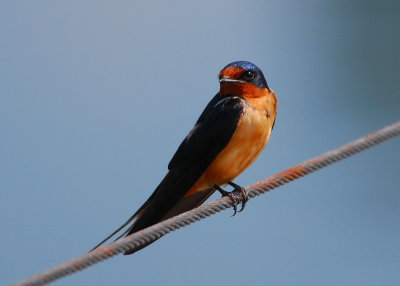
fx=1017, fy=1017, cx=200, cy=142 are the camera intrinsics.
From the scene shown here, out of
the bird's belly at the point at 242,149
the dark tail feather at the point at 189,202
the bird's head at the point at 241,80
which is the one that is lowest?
the dark tail feather at the point at 189,202

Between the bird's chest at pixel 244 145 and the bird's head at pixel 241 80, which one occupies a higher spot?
A: the bird's head at pixel 241 80

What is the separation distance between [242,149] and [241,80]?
17 centimetres

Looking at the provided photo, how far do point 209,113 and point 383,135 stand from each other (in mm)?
604

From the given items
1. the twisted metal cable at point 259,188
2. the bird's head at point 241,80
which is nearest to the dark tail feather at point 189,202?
the bird's head at point 241,80

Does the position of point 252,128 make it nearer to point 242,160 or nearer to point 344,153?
point 242,160

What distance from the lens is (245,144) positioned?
219cm

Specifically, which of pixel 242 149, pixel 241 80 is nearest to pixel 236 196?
pixel 242 149

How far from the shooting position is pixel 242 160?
2.22 m

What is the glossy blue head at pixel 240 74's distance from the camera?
7.43ft

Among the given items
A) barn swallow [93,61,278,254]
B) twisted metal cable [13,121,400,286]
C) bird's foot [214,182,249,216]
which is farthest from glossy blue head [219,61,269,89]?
twisted metal cable [13,121,400,286]

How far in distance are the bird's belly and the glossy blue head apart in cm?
9

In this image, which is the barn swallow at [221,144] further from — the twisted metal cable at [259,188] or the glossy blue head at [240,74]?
the twisted metal cable at [259,188]

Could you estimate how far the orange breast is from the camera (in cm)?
218

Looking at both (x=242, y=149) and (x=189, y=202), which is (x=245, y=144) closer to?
(x=242, y=149)
